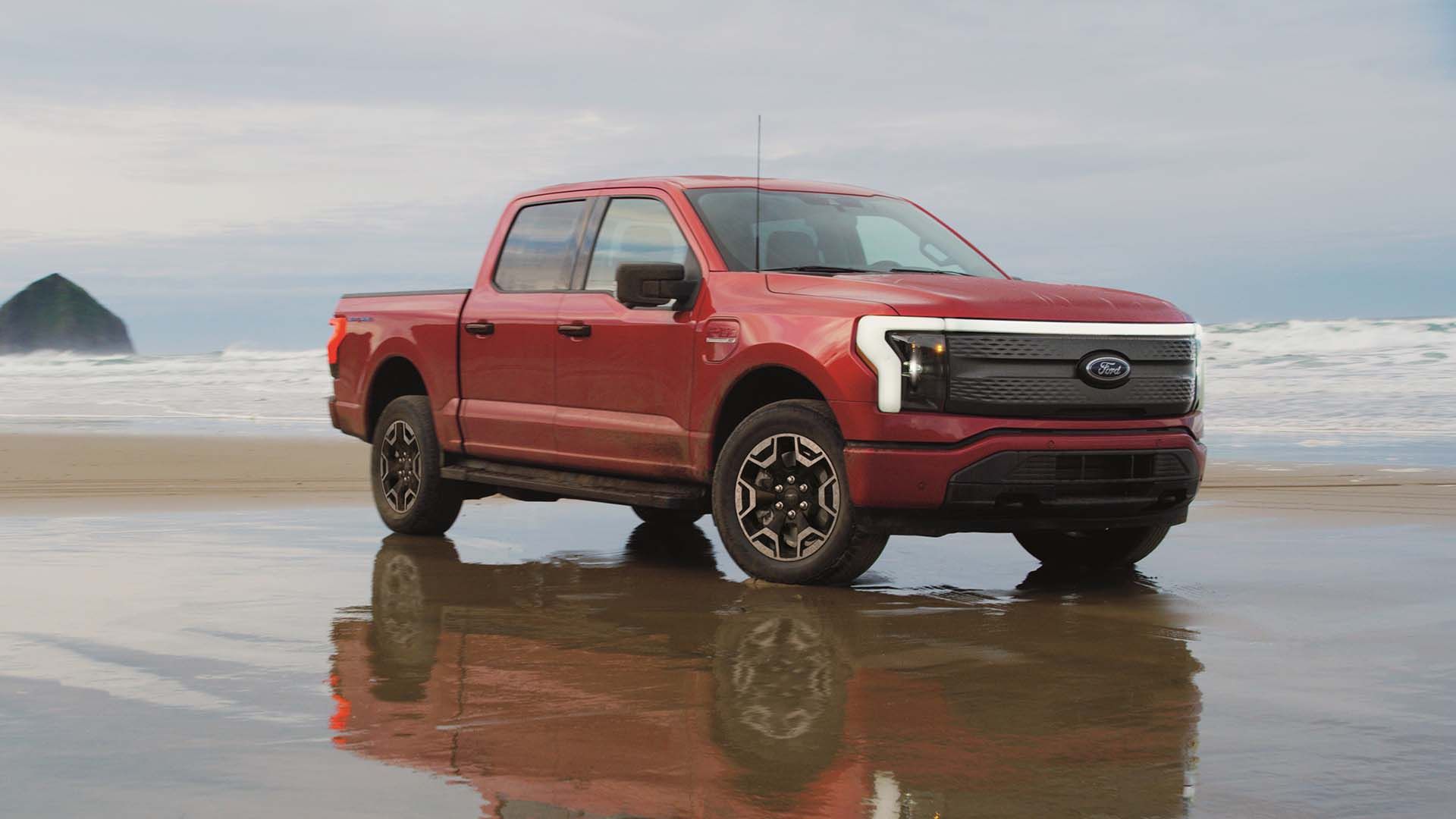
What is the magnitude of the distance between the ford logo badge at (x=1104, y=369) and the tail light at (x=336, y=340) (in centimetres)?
507

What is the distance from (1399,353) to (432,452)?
21772 mm

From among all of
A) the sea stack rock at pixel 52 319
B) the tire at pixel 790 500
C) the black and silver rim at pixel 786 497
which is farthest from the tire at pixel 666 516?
the sea stack rock at pixel 52 319

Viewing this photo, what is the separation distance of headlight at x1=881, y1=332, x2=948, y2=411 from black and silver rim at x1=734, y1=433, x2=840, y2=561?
0.54 m

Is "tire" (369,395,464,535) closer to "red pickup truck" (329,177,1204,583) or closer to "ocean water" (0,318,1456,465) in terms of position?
"red pickup truck" (329,177,1204,583)

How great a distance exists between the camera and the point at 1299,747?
4605 millimetres

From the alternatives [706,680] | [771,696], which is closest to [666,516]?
[706,680]

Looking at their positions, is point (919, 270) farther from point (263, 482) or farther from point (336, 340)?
point (263, 482)

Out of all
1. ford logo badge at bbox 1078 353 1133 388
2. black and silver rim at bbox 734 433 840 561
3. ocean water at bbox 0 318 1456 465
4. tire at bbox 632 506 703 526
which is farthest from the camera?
ocean water at bbox 0 318 1456 465

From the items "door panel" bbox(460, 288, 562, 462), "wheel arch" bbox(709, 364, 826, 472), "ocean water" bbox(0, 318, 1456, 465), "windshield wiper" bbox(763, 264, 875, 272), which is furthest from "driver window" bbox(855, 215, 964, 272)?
"ocean water" bbox(0, 318, 1456, 465)

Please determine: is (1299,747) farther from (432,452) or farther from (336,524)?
(336,524)

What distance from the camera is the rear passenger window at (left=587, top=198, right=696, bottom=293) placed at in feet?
28.1

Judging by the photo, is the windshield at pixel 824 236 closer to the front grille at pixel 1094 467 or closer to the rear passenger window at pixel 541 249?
the rear passenger window at pixel 541 249

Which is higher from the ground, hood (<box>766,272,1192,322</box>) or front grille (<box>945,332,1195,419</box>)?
hood (<box>766,272,1192,322</box>)

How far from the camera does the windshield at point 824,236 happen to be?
8.38 metres
